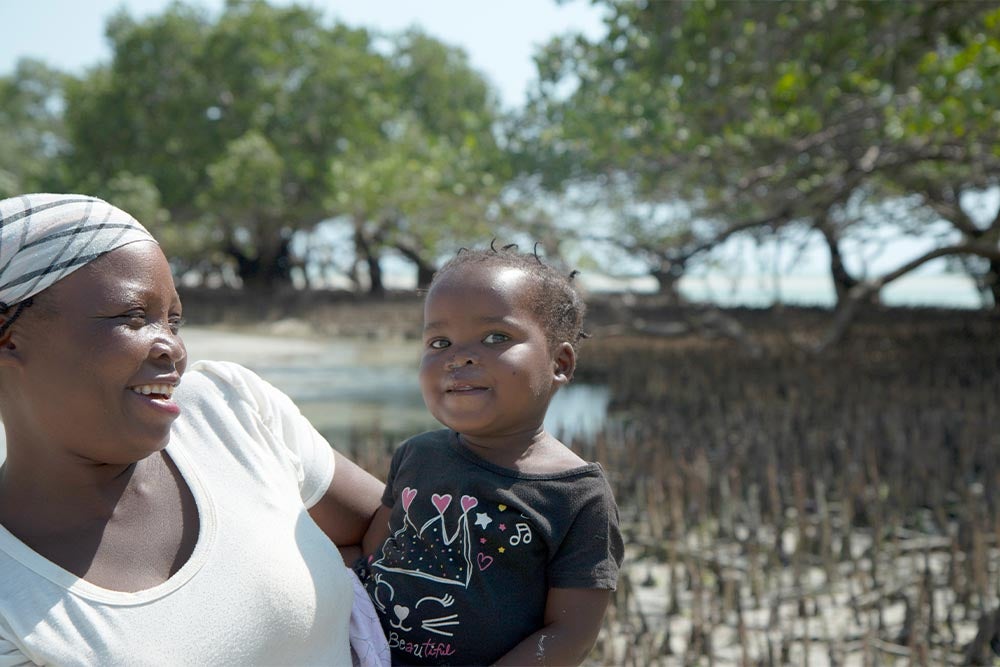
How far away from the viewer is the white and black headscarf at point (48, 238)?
50.4 inches

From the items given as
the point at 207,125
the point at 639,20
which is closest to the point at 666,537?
the point at 639,20

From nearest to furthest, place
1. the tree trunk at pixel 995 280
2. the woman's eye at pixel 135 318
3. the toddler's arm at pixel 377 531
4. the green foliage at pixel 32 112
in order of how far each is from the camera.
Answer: the woman's eye at pixel 135 318, the toddler's arm at pixel 377 531, the tree trunk at pixel 995 280, the green foliage at pixel 32 112

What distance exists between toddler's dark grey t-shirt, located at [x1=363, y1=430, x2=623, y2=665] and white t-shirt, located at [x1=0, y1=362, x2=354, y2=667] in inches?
4.6

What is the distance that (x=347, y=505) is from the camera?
68.7 inches

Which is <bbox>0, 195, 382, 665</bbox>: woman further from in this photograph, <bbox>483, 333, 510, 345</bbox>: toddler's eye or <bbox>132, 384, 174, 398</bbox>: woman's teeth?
<bbox>483, 333, 510, 345</bbox>: toddler's eye

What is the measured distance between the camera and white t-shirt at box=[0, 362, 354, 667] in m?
1.23

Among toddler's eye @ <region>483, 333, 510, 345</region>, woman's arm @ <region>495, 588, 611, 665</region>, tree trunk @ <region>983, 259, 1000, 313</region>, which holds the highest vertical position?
tree trunk @ <region>983, 259, 1000, 313</region>

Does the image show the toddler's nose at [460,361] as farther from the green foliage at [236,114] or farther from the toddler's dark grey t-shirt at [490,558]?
the green foliage at [236,114]

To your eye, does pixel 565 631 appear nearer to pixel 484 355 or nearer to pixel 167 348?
pixel 484 355

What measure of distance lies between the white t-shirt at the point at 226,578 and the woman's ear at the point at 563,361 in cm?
41

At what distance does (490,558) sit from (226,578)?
0.41 meters

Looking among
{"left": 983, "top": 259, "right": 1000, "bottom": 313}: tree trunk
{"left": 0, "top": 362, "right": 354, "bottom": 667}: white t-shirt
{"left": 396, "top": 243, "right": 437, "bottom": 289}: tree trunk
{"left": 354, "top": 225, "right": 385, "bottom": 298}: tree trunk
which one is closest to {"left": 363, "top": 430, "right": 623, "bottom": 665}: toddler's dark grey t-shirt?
{"left": 0, "top": 362, "right": 354, "bottom": 667}: white t-shirt

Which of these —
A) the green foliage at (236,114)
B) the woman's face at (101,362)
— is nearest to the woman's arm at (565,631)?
the woman's face at (101,362)

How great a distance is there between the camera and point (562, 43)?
823cm
